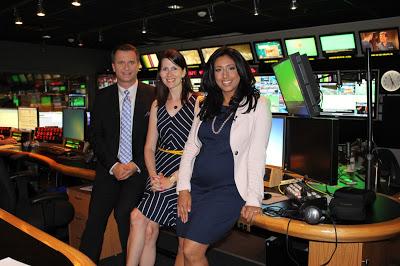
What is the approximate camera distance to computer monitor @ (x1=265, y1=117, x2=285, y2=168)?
268 cm

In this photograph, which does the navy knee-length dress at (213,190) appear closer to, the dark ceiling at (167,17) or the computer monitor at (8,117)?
the dark ceiling at (167,17)

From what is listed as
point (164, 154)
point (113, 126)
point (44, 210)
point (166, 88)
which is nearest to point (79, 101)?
point (44, 210)

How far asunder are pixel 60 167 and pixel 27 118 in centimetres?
182

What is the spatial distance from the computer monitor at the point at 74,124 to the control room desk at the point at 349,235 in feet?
9.25

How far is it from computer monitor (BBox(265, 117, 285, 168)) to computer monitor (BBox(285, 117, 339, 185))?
0.22ft

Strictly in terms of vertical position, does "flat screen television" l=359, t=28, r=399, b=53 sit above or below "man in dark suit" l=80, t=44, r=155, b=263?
above

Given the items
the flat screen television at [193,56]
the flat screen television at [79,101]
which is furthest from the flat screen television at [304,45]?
the flat screen television at [79,101]

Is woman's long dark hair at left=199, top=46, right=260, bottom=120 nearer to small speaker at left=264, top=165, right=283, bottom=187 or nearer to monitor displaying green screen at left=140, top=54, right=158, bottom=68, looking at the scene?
small speaker at left=264, top=165, right=283, bottom=187

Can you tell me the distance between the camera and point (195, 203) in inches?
84.0

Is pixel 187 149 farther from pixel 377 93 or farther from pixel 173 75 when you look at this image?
pixel 377 93

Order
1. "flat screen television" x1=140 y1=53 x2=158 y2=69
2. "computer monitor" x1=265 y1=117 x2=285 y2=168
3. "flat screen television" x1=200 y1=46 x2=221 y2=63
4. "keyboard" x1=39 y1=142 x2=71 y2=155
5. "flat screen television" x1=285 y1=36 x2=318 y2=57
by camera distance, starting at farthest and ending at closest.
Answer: "flat screen television" x1=140 y1=53 x2=158 y2=69 < "flat screen television" x1=200 y1=46 x2=221 y2=63 < "flat screen television" x1=285 y1=36 x2=318 y2=57 < "keyboard" x1=39 y1=142 x2=71 y2=155 < "computer monitor" x1=265 y1=117 x2=285 y2=168

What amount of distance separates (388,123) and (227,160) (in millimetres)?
3769

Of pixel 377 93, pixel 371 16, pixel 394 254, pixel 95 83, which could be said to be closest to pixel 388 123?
pixel 377 93

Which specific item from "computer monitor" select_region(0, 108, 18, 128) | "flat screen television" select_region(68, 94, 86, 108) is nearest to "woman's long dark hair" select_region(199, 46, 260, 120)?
"computer monitor" select_region(0, 108, 18, 128)
